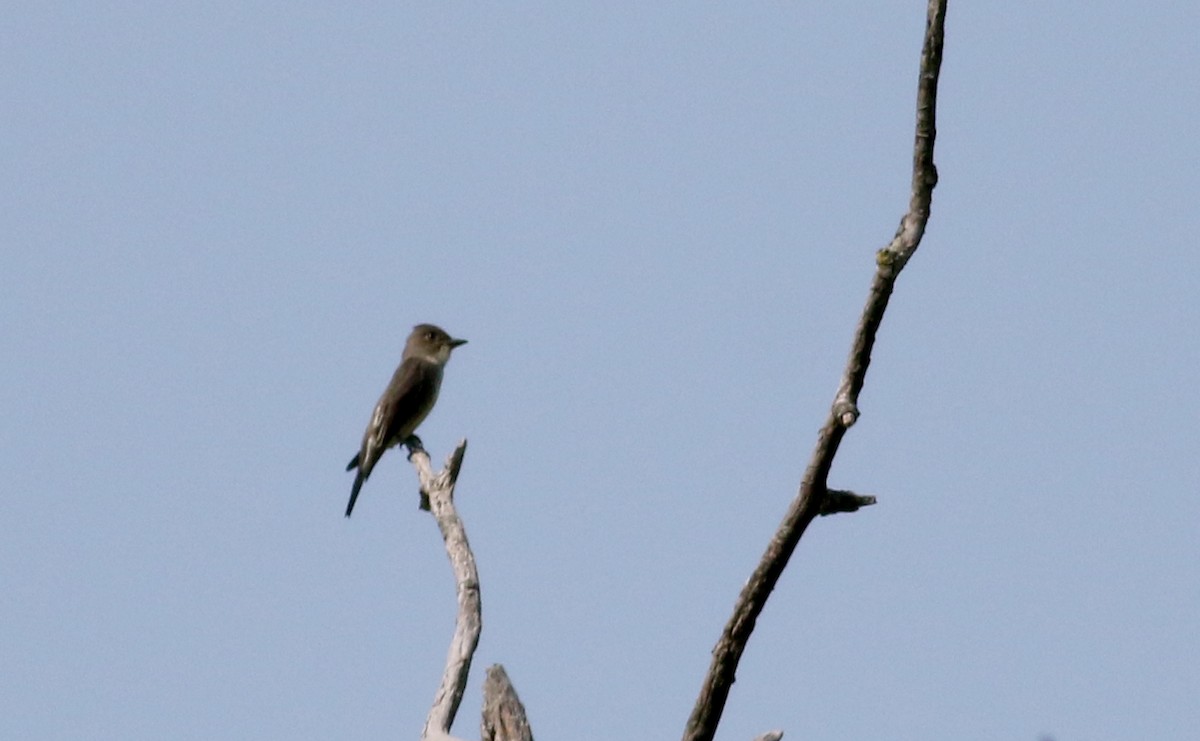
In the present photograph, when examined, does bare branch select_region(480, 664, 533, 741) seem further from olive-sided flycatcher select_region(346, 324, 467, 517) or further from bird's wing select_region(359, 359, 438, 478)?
bird's wing select_region(359, 359, 438, 478)

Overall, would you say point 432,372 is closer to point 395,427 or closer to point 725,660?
point 395,427

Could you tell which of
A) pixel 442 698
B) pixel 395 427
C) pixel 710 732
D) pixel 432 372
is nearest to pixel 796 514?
pixel 710 732

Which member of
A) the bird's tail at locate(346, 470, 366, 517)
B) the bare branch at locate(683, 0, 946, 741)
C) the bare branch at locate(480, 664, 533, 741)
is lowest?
the bare branch at locate(480, 664, 533, 741)

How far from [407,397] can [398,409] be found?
0.21m

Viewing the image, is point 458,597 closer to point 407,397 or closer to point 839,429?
point 839,429

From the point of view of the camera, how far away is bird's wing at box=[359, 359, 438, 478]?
11.9m

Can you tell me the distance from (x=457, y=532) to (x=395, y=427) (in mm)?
4658

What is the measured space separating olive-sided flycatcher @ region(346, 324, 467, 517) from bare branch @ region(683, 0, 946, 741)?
20.8ft

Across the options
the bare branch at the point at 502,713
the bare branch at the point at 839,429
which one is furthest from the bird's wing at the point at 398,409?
the bare branch at the point at 839,429

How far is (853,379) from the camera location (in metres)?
5.10

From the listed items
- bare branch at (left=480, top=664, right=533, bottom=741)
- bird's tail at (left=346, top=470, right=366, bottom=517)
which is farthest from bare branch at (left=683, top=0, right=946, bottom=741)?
bird's tail at (left=346, top=470, right=366, bottom=517)

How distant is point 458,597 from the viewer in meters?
6.95

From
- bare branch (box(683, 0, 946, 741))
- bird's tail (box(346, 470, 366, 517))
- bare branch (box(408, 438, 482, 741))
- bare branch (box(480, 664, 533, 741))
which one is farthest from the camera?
bird's tail (box(346, 470, 366, 517))

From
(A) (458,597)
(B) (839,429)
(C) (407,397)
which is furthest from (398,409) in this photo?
(B) (839,429)
